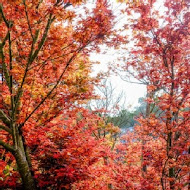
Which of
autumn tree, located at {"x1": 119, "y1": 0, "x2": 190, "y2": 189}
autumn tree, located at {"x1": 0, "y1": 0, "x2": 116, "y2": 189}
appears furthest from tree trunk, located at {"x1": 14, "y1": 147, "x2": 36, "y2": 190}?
autumn tree, located at {"x1": 119, "y1": 0, "x2": 190, "y2": 189}

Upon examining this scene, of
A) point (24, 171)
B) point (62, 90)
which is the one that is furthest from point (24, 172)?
point (62, 90)

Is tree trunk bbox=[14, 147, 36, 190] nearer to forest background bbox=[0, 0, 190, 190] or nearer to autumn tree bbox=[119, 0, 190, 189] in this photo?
forest background bbox=[0, 0, 190, 190]

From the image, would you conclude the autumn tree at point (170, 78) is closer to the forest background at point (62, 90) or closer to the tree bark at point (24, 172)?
the forest background at point (62, 90)

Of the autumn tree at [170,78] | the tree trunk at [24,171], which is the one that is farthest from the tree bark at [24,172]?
the autumn tree at [170,78]

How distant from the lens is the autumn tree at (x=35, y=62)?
13.7 feet

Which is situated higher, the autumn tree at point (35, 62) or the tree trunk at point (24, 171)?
the autumn tree at point (35, 62)

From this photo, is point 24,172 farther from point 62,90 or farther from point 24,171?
point 62,90

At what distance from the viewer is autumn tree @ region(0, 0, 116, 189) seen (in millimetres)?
4189

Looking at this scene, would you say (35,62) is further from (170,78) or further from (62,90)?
(170,78)

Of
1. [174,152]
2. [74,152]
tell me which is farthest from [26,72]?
[174,152]

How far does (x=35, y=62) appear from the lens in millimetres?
5070

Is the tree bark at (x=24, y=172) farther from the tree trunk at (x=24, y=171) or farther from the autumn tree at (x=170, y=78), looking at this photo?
the autumn tree at (x=170, y=78)

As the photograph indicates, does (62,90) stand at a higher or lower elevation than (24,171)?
higher

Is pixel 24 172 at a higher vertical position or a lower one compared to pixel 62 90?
lower
